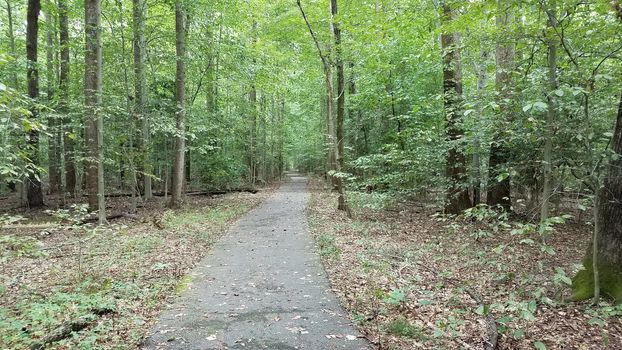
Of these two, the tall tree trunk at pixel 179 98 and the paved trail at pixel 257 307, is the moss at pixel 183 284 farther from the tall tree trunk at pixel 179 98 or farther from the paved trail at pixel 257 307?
the tall tree trunk at pixel 179 98

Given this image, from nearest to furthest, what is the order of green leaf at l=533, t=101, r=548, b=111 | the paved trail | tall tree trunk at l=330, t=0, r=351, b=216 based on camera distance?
green leaf at l=533, t=101, r=548, b=111 → the paved trail → tall tree trunk at l=330, t=0, r=351, b=216

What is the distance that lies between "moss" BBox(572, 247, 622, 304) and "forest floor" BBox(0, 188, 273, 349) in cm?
541

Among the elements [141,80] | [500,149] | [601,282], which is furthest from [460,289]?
[141,80]

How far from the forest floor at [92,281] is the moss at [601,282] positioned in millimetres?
5411

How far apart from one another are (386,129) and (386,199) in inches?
282

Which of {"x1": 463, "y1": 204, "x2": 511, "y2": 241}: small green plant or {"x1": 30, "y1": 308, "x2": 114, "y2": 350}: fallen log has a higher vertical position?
{"x1": 463, "y1": 204, "x2": 511, "y2": 241}: small green plant

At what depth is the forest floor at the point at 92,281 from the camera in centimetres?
427

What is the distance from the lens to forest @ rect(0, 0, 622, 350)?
4395 millimetres

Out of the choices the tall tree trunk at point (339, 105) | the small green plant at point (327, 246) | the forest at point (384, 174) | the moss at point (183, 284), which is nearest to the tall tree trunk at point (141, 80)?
the forest at point (384, 174)

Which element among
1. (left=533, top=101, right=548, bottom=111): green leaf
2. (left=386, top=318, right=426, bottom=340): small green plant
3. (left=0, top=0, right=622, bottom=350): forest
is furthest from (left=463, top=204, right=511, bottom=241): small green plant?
(left=386, top=318, right=426, bottom=340): small green plant

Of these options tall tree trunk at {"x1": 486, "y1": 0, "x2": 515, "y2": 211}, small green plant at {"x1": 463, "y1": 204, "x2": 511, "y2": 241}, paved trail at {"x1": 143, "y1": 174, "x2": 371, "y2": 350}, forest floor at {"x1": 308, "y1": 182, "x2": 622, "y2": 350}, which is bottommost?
paved trail at {"x1": 143, "y1": 174, "x2": 371, "y2": 350}

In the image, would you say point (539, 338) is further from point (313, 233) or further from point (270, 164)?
point (270, 164)

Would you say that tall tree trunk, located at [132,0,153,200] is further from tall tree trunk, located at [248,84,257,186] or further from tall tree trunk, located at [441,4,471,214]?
tall tree trunk, located at [248,84,257,186]

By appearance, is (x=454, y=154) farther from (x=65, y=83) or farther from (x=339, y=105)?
(x=65, y=83)
